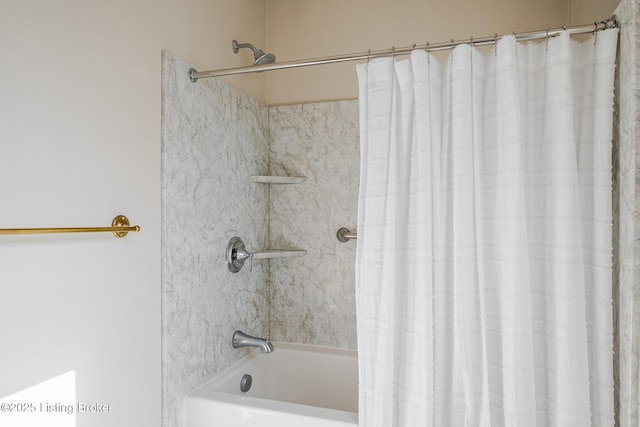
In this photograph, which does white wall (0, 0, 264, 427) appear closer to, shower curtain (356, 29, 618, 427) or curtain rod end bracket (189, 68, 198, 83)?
curtain rod end bracket (189, 68, 198, 83)

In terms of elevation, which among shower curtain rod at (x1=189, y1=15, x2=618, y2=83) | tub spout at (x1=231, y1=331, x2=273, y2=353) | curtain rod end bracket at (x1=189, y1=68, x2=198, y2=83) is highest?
curtain rod end bracket at (x1=189, y1=68, x2=198, y2=83)

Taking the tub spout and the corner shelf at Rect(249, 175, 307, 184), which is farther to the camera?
the corner shelf at Rect(249, 175, 307, 184)

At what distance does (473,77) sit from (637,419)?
1.10 meters

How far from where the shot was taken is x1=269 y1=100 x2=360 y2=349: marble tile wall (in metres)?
2.29

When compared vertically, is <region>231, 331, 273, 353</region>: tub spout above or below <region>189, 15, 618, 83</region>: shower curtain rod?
below

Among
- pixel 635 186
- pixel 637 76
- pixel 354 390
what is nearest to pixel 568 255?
pixel 635 186

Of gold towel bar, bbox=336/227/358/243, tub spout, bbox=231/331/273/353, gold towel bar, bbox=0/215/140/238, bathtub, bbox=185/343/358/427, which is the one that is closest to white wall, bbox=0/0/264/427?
gold towel bar, bbox=0/215/140/238

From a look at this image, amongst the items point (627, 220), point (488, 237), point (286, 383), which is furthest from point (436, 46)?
point (286, 383)

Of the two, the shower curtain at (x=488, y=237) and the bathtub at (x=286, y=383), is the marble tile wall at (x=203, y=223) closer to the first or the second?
the bathtub at (x=286, y=383)

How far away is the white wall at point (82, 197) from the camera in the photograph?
1014 millimetres

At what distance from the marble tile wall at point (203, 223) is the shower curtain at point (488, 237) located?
75 cm

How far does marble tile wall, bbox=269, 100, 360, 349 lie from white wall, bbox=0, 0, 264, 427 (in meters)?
0.92

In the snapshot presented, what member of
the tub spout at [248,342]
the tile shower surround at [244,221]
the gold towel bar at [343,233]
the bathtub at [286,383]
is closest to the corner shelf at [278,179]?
the tile shower surround at [244,221]

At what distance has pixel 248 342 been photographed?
76.0 inches
